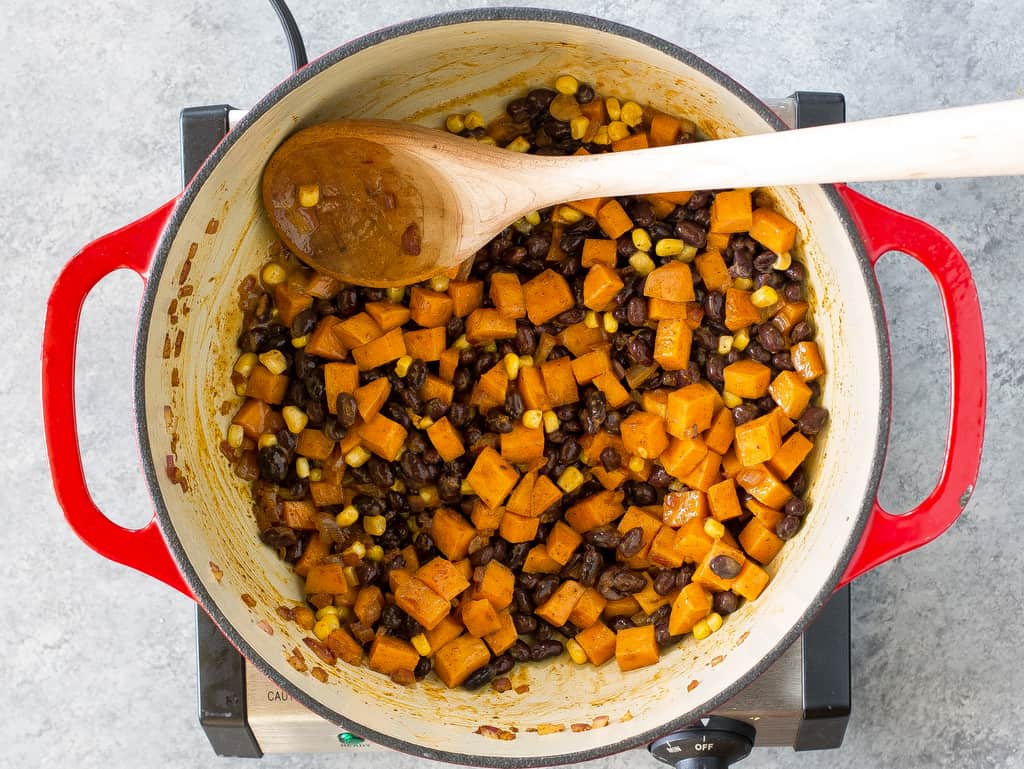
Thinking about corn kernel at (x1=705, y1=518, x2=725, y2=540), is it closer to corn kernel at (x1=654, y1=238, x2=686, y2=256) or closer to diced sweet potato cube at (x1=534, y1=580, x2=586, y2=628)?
diced sweet potato cube at (x1=534, y1=580, x2=586, y2=628)

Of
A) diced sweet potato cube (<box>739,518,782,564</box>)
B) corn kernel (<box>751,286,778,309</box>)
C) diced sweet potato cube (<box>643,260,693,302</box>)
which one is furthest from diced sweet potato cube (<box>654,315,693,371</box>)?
diced sweet potato cube (<box>739,518,782,564</box>)

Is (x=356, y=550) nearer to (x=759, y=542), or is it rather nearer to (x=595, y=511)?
(x=595, y=511)

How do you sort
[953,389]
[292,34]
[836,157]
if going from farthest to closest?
[292,34] → [953,389] → [836,157]

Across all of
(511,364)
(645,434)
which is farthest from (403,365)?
(645,434)

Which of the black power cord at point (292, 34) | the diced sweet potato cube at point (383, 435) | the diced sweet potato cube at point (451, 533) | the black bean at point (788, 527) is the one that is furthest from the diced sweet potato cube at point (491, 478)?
the black power cord at point (292, 34)

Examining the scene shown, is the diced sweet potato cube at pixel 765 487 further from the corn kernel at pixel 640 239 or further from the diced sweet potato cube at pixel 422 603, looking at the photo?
the diced sweet potato cube at pixel 422 603
